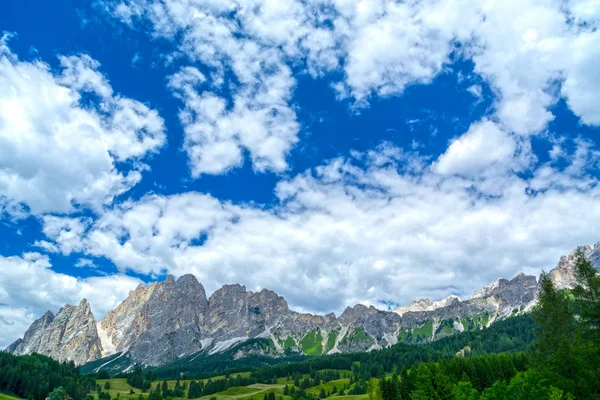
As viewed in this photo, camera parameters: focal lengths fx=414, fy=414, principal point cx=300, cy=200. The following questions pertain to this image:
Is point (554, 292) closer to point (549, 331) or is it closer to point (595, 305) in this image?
point (549, 331)

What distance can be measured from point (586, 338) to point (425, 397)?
4917 centimetres

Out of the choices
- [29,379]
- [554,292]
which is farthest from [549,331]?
[29,379]

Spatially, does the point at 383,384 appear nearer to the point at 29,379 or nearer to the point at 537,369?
the point at 537,369

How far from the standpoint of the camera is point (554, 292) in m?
60.8

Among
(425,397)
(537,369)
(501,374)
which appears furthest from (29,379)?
(537,369)

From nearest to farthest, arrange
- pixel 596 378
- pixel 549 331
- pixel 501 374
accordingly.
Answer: pixel 596 378 < pixel 549 331 < pixel 501 374

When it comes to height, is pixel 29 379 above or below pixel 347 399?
above

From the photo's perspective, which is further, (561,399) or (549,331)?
(549,331)

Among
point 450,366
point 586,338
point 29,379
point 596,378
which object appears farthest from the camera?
point 29,379

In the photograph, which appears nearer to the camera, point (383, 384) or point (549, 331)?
point (549, 331)

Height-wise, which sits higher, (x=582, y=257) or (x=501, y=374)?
(x=582, y=257)

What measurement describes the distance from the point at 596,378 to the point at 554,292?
50.7 ft

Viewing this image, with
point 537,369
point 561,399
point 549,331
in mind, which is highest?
point 549,331

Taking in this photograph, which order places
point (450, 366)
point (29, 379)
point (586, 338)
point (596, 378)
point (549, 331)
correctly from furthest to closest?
point (29, 379) → point (450, 366) → point (549, 331) → point (586, 338) → point (596, 378)
